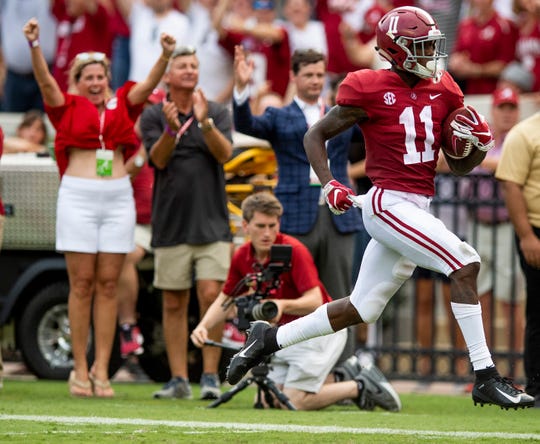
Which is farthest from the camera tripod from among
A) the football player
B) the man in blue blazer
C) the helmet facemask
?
the helmet facemask

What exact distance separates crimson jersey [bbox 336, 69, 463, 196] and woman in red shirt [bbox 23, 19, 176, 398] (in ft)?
8.63

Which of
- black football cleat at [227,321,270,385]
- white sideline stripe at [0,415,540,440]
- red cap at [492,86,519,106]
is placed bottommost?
white sideline stripe at [0,415,540,440]

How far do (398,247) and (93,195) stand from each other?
311 centimetres

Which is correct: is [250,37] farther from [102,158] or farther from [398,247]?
[398,247]

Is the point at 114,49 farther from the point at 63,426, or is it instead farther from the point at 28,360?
the point at 63,426

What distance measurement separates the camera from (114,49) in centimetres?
1470

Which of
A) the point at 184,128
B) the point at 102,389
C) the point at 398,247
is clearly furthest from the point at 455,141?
the point at 102,389

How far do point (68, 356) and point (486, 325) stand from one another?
3.39 m

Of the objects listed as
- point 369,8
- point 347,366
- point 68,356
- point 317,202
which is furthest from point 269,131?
point 369,8

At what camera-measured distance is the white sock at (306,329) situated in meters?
7.75

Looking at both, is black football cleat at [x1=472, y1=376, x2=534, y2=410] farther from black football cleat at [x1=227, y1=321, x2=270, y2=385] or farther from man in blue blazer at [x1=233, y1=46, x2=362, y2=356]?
man in blue blazer at [x1=233, y1=46, x2=362, y2=356]

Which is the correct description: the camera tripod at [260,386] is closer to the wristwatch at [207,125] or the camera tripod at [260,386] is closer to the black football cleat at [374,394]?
the black football cleat at [374,394]

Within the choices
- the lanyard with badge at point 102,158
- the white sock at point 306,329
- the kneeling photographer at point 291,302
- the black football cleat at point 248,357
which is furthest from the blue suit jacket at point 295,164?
the white sock at point 306,329

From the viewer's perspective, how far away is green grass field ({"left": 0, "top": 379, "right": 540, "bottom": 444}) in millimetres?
7285
